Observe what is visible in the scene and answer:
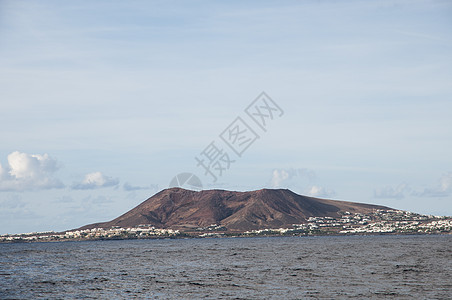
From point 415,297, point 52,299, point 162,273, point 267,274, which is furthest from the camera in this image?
point 162,273

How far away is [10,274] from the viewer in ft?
379

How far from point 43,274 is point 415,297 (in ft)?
261

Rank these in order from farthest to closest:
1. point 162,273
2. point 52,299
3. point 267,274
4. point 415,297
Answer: point 162,273, point 267,274, point 52,299, point 415,297

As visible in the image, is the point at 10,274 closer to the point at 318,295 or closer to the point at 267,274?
the point at 267,274

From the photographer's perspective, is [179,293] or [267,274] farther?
[267,274]

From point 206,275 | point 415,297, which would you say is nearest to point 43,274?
point 206,275

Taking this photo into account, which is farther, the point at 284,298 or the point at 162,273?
the point at 162,273

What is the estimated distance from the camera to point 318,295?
70.4 metres

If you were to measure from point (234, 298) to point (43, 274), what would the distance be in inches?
2371

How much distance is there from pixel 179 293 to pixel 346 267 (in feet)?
163

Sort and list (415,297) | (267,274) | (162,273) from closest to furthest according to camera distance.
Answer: (415,297), (267,274), (162,273)

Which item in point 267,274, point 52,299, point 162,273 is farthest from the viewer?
point 162,273

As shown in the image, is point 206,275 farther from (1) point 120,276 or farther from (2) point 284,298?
(2) point 284,298

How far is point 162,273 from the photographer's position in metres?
110
